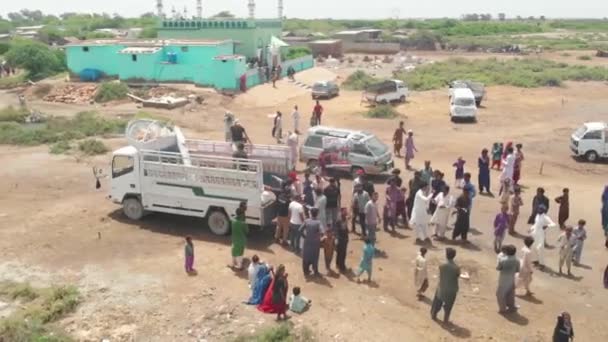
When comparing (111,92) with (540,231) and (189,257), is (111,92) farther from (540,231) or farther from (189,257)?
(540,231)

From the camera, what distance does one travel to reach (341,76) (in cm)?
5075

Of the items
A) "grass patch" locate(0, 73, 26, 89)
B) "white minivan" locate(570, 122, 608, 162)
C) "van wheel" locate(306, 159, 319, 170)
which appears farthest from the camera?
"grass patch" locate(0, 73, 26, 89)

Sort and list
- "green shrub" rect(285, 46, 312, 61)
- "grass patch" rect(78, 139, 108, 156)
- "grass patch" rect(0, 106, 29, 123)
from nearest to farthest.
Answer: "grass patch" rect(78, 139, 108, 156)
"grass patch" rect(0, 106, 29, 123)
"green shrub" rect(285, 46, 312, 61)

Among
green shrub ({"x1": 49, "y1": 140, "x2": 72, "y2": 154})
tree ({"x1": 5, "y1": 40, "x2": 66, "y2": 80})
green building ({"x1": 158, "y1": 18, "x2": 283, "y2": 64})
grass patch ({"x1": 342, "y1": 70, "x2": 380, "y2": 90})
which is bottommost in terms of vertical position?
green shrub ({"x1": 49, "y1": 140, "x2": 72, "y2": 154})

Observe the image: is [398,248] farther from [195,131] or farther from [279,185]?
[195,131]

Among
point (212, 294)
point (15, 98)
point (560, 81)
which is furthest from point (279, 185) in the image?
point (560, 81)

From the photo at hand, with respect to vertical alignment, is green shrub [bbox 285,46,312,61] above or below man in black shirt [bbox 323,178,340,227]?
above

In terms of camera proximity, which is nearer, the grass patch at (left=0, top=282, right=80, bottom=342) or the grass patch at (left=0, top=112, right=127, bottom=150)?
the grass patch at (left=0, top=282, right=80, bottom=342)

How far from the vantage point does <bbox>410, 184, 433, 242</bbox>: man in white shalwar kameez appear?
13.6 meters

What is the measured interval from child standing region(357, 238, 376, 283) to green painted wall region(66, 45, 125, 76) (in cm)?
3110

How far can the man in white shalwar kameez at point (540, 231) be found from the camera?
12.4 metres

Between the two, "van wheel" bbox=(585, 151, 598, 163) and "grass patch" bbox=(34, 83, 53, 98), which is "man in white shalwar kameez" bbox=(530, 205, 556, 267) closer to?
"van wheel" bbox=(585, 151, 598, 163)

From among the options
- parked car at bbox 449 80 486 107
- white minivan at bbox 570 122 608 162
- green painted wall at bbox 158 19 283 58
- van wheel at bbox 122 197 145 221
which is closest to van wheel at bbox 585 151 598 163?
white minivan at bbox 570 122 608 162

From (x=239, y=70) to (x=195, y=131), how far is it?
32.7ft
